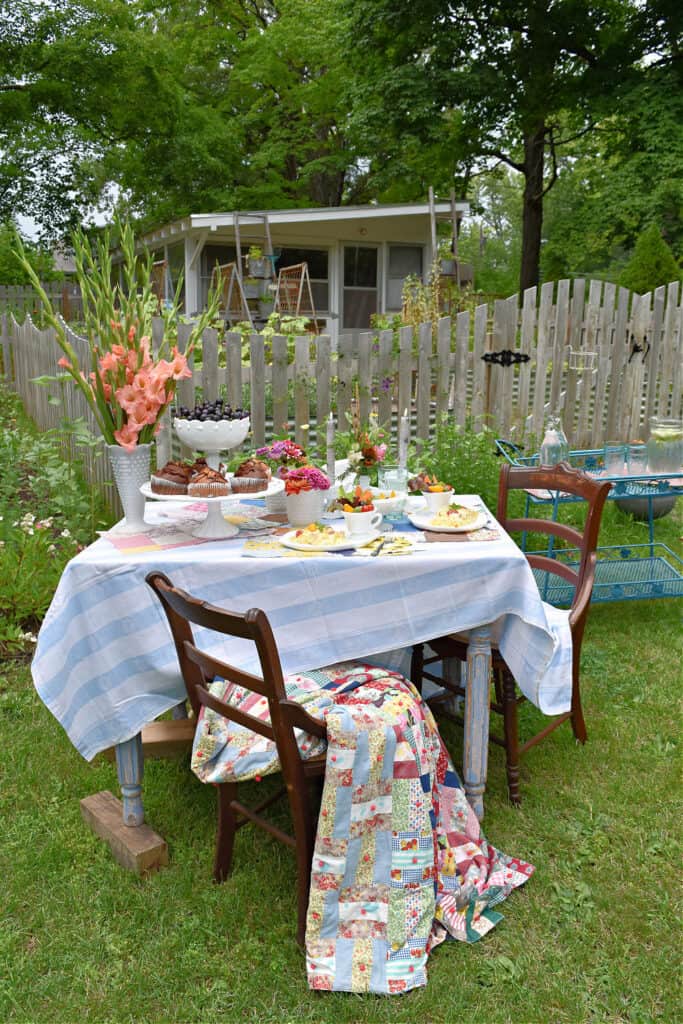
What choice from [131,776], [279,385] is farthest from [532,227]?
[131,776]

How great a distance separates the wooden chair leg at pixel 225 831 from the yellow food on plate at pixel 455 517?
1167 millimetres

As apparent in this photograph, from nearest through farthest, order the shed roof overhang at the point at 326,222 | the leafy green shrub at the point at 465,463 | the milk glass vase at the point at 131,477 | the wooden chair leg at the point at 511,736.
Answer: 1. the milk glass vase at the point at 131,477
2. the wooden chair leg at the point at 511,736
3. the leafy green shrub at the point at 465,463
4. the shed roof overhang at the point at 326,222

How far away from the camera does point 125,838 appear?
2676 millimetres

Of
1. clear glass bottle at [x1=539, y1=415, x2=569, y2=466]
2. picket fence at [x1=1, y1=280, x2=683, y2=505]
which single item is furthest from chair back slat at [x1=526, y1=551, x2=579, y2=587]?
picket fence at [x1=1, y1=280, x2=683, y2=505]

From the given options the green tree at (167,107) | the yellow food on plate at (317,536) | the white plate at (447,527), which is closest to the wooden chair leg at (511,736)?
the white plate at (447,527)

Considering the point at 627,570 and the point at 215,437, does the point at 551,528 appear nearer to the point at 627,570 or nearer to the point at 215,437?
the point at 215,437

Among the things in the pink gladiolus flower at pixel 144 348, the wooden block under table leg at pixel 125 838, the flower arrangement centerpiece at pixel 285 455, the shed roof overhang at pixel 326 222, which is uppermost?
the shed roof overhang at pixel 326 222

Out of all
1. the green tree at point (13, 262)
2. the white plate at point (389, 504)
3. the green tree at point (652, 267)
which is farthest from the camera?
the green tree at point (13, 262)

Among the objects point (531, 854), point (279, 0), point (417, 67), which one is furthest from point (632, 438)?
point (279, 0)

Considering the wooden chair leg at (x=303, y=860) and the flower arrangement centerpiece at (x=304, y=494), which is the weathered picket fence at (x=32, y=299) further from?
the wooden chair leg at (x=303, y=860)

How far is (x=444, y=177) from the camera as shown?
17922mm

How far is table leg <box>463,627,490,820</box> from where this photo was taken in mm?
2670

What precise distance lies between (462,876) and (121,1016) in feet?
3.32

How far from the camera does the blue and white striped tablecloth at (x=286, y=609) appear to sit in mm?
2600
